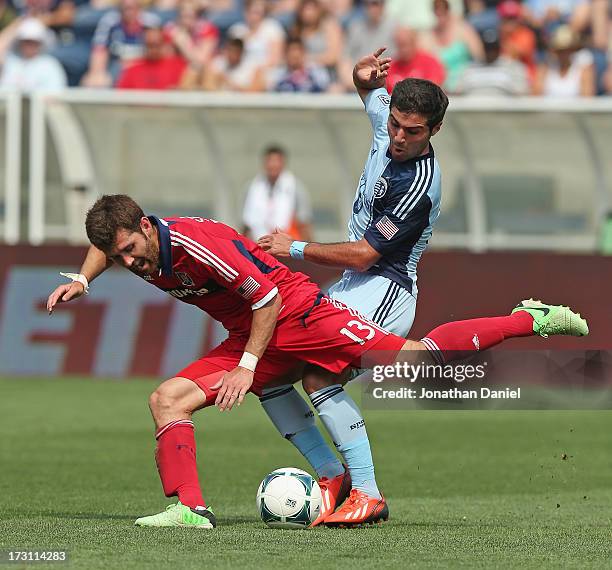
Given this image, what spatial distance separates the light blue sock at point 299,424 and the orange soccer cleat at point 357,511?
14.2 inches

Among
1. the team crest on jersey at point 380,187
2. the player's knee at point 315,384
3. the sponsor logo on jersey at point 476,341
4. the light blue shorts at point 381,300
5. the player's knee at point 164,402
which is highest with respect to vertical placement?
the team crest on jersey at point 380,187

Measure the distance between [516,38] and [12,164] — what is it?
6.26 meters

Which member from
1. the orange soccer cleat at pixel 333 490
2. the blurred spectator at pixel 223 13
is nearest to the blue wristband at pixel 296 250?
the orange soccer cleat at pixel 333 490

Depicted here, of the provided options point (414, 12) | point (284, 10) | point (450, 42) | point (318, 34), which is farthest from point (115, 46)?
point (450, 42)

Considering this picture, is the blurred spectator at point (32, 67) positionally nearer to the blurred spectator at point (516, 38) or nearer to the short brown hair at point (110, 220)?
the blurred spectator at point (516, 38)

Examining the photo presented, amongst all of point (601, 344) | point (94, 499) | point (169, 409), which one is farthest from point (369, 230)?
point (601, 344)

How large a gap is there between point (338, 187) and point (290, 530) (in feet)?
30.1

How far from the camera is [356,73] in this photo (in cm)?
828

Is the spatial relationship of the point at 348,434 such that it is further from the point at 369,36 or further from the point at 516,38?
the point at 516,38

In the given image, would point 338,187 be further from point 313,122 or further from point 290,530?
point 290,530

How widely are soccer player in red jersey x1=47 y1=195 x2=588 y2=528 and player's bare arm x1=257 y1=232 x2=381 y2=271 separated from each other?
10cm

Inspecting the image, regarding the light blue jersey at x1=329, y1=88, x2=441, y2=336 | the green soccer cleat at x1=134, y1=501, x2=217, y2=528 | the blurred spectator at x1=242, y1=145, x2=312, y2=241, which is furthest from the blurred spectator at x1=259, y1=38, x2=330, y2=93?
the green soccer cleat at x1=134, y1=501, x2=217, y2=528

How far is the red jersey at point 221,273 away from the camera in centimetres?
711

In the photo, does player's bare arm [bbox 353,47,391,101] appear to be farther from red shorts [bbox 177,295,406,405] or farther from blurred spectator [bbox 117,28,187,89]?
blurred spectator [bbox 117,28,187,89]
